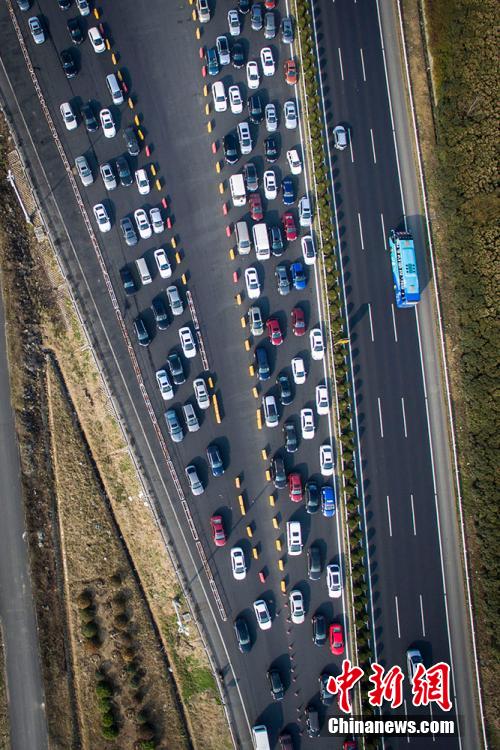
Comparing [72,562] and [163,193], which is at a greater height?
[163,193]

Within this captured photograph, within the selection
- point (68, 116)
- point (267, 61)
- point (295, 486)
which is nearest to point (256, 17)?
point (267, 61)

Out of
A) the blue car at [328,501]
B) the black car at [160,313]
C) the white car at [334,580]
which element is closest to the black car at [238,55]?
the black car at [160,313]

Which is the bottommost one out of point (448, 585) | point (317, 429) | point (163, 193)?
point (448, 585)

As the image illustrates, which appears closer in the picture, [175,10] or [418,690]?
[418,690]

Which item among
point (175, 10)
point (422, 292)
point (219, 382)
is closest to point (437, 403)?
point (422, 292)

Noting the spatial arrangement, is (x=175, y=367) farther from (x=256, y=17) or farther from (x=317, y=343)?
(x=256, y=17)

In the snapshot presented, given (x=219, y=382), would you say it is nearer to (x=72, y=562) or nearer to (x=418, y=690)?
(x=72, y=562)

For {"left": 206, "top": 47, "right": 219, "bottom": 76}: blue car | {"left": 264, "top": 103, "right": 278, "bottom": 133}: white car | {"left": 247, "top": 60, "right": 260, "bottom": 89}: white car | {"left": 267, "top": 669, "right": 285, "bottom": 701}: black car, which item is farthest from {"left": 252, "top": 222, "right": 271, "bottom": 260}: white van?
{"left": 267, "top": 669, "right": 285, "bottom": 701}: black car
